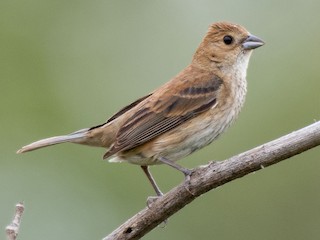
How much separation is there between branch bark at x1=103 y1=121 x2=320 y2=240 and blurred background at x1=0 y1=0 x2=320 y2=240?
187 cm

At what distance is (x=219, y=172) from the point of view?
16.7 feet

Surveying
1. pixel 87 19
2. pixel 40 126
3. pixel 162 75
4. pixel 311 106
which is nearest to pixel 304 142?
pixel 311 106

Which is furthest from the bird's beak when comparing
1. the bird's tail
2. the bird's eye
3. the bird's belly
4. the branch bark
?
the branch bark

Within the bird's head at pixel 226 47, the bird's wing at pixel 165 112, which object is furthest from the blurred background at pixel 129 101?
the bird's wing at pixel 165 112

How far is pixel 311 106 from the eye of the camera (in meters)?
7.21

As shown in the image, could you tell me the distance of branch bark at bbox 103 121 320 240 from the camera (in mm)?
→ 4918

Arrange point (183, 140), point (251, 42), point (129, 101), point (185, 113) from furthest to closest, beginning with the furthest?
point (129, 101) < point (251, 42) < point (185, 113) < point (183, 140)

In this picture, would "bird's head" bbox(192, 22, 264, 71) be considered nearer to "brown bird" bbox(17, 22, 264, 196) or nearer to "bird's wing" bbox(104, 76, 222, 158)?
"brown bird" bbox(17, 22, 264, 196)

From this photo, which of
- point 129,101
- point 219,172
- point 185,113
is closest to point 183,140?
point 185,113

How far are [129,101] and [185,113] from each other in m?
1.66

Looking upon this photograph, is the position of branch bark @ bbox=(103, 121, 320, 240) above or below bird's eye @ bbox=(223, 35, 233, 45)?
below

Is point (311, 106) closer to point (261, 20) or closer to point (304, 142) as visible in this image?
point (261, 20)

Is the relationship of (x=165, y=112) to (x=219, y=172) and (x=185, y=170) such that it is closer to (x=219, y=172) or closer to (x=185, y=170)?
(x=185, y=170)

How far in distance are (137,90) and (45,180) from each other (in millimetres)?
1099
